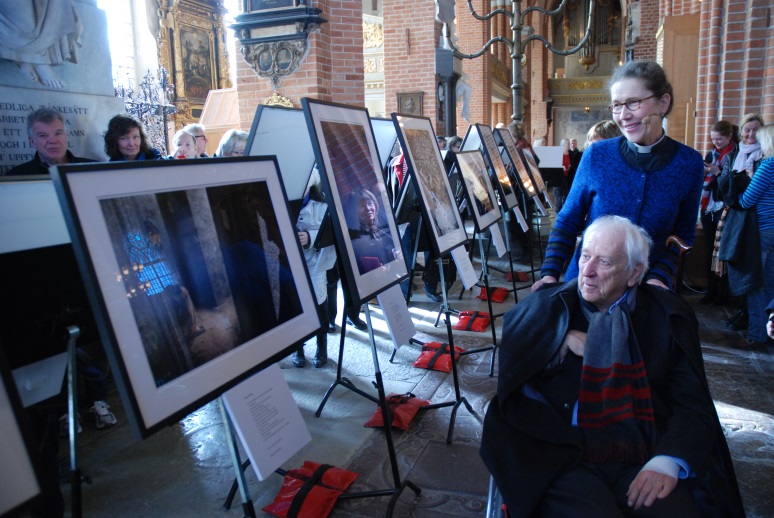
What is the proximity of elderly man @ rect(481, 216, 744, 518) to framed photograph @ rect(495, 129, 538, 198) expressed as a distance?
3825mm

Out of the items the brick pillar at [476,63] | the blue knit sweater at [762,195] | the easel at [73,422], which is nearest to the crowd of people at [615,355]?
the easel at [73,422]

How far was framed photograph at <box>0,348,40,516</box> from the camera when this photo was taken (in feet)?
3.20

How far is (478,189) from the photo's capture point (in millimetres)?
3982

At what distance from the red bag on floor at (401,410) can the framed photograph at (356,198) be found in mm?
914

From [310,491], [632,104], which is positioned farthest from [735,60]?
[310,491]

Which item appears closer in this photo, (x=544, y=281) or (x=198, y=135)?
(x=544, y=281)

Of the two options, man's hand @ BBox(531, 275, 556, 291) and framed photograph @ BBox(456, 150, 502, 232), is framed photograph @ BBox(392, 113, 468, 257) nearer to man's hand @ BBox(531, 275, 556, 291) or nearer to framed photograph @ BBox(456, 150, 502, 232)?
framed photograph @ BBox(456, 150, 502, 232)

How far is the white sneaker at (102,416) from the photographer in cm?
315

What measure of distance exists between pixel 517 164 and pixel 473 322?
2.00 m

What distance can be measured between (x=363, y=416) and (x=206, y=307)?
1.99m

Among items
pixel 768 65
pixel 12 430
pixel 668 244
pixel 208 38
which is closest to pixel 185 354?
pixel 12 430

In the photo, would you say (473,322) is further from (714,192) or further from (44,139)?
(44,139)

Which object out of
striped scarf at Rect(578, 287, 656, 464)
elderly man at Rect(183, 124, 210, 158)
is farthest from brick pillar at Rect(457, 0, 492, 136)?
striped scarf at Rect(578, 287, 656, 464)

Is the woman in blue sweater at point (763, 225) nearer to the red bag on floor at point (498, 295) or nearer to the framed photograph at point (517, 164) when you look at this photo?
the red bag on floor at point (498, 295)
